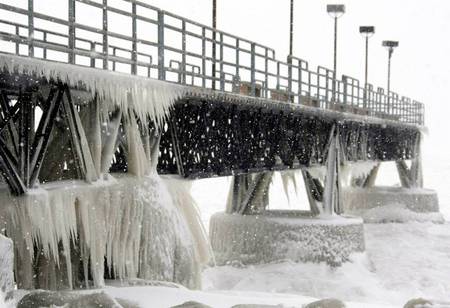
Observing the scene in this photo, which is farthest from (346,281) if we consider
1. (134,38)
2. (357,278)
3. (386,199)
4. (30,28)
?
(386,199)

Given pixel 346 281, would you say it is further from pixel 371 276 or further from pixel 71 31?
pixel 71 31

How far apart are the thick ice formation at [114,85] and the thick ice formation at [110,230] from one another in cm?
121

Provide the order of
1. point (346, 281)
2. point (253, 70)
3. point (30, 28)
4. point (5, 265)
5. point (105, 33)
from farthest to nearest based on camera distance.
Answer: point (346, 281) → point (253, 70) → point (105, 33) → point (30, 28) → point (5, 265)

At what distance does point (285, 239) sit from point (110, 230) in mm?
12627

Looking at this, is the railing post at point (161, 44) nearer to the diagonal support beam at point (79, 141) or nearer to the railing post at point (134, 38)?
the railing post at point (134, 38)

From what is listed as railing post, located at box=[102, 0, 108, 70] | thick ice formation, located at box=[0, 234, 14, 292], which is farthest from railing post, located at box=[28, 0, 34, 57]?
thick ice formation, located at box=[0, 234, 14, 292]

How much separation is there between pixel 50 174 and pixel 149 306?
3054 mm

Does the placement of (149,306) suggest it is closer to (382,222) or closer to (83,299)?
(83,299)

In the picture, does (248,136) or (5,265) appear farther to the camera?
(248,136)

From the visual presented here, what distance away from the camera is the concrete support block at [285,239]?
25.1 meters

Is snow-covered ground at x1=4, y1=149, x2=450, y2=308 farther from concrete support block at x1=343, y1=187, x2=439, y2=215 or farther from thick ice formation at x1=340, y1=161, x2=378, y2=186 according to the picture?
concrete support block at x1=343, y1=187, x2=439, y2=215

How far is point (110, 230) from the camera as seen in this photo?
13.2 m

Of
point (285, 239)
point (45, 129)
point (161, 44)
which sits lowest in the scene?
point (285, 239)

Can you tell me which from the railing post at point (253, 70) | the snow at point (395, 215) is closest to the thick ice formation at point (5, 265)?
→ the railing post at point (253, 70)
